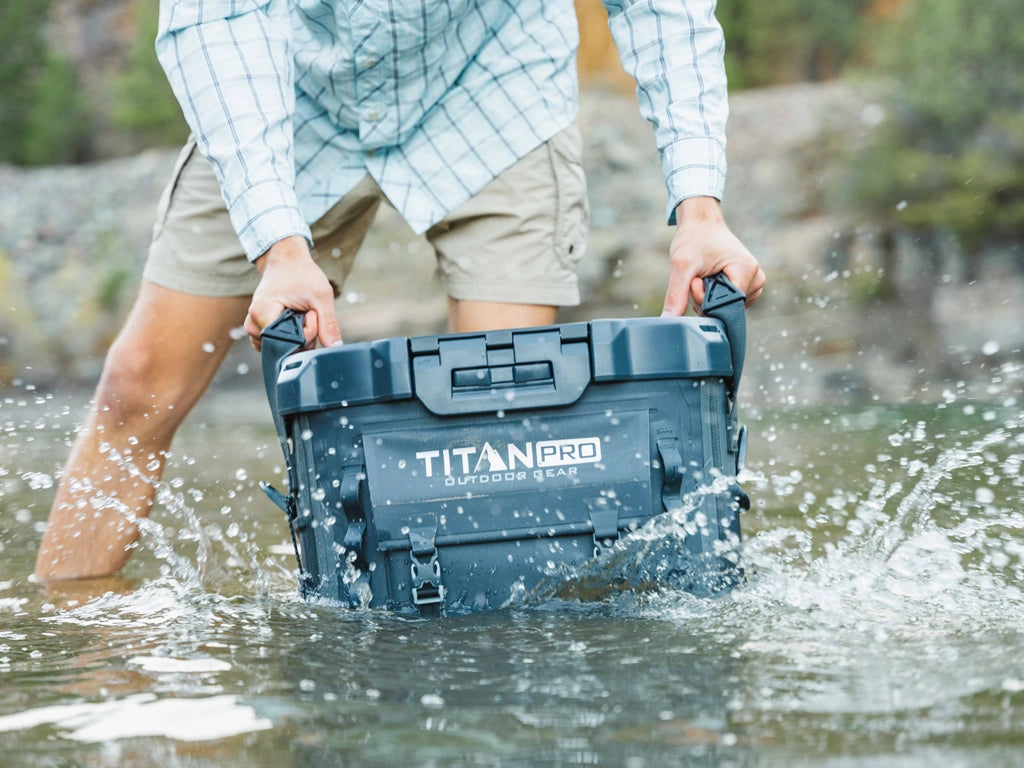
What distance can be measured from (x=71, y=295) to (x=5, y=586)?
13.8 metres

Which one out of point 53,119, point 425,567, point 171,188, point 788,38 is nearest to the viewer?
point 425,567

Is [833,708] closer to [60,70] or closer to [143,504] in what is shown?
[143,504]

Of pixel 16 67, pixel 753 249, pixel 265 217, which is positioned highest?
pixel 16 67

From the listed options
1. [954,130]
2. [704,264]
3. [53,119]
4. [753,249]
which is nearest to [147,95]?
[53,119]

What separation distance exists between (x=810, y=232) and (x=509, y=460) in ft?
38.9

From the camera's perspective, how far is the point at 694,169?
1965 millimetres

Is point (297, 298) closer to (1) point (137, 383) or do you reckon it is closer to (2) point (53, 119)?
(1) point (137, 383)

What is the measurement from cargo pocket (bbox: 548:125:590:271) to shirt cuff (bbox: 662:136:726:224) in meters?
0.25

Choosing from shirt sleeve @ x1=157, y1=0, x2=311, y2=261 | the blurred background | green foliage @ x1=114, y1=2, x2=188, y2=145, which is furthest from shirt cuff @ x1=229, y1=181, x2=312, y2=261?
green foliage @ x1=114, y1=2, x2=188, y2=145

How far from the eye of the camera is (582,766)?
117cm

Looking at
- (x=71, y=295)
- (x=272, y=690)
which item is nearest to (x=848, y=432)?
(x=272, y=690)

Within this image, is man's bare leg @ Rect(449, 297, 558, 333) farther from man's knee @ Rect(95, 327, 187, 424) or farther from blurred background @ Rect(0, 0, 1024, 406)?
blurred background @ Rect(0, 0, 1024, 406)

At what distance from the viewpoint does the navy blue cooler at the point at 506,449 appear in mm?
1680

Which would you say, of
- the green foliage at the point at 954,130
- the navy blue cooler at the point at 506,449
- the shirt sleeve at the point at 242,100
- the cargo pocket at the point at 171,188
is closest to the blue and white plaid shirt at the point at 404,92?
the shirt sleeve at the point at 242,100
